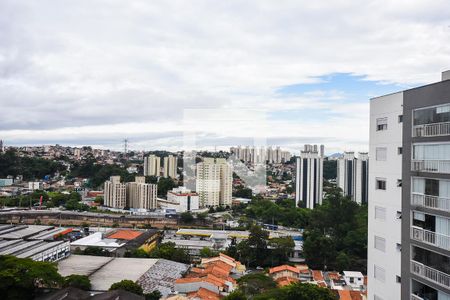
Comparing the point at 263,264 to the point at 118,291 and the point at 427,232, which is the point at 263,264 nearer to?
the point at 118,291

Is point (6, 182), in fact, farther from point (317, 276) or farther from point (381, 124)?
point (381, 124)

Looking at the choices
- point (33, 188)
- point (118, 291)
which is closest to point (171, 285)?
point (118, 291)

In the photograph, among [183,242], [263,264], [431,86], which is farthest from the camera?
[183,242]

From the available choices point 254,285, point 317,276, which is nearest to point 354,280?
point 317,276

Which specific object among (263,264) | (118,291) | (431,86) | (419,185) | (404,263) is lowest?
(263,264)

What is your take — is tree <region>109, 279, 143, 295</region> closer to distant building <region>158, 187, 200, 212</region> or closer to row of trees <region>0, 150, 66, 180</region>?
distant building <region>158, 187, 200, 212</region>

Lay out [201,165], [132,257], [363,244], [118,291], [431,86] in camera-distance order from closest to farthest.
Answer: [431,86] → [118,291] → [132,257] → [363,244] → [201,165]
